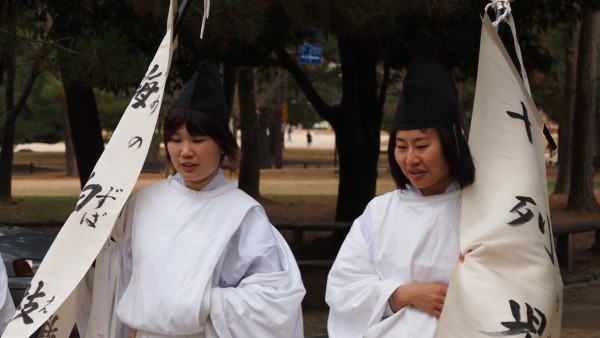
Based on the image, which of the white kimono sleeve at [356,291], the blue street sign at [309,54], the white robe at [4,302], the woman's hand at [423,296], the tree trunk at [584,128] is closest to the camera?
the woman's hand at [423,296]

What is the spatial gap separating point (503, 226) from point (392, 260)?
42cm

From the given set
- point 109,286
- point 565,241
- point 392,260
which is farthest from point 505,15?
point 565,241

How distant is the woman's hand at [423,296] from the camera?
3.34 meters

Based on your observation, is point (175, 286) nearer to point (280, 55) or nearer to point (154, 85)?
point (154, 85)

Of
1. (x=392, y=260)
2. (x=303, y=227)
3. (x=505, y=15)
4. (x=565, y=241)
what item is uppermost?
(x=505, y=15)

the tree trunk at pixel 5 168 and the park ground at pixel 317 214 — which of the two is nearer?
the park ground at pixel 317 214

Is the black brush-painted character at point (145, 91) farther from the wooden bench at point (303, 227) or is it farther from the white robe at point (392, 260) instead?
the wooden bench at point (303, 227)

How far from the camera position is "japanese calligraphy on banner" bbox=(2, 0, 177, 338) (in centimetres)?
360

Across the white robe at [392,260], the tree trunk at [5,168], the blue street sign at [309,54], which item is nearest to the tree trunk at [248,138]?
the blue street sign at [309,54]

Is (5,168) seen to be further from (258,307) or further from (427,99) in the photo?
(427,99)

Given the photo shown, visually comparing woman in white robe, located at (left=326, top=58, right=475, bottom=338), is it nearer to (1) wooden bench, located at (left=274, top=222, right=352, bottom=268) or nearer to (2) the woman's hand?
(2) the woman's hand

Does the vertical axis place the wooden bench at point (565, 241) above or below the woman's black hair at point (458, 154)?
below

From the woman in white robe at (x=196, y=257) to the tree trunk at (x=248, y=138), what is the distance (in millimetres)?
17309

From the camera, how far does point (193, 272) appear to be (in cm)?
361
